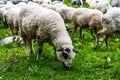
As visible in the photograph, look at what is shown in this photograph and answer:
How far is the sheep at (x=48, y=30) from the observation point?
10805mm

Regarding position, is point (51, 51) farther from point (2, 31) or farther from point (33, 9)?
point (2, 31)

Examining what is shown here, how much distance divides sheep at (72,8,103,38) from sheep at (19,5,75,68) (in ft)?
13.5

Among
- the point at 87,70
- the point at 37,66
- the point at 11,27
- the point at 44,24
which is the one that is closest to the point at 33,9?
the point at 44,24

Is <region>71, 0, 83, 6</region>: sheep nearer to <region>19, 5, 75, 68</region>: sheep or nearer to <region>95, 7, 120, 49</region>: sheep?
<region>95, 7, 120, 49</region>: sheep

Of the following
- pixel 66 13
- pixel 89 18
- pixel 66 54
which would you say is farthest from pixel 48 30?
pixel 66 13

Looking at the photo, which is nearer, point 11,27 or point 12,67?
point 12,67

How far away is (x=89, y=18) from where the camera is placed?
634 inches

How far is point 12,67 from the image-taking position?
37.8ft

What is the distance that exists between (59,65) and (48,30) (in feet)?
3.85

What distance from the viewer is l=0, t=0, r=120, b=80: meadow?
10391 millimetres

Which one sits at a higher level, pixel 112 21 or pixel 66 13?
pixel 112 21

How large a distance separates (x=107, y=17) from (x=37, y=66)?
11.4ft

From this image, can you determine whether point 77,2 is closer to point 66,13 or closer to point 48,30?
point 66,13

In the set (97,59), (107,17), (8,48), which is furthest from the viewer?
(8,48)
